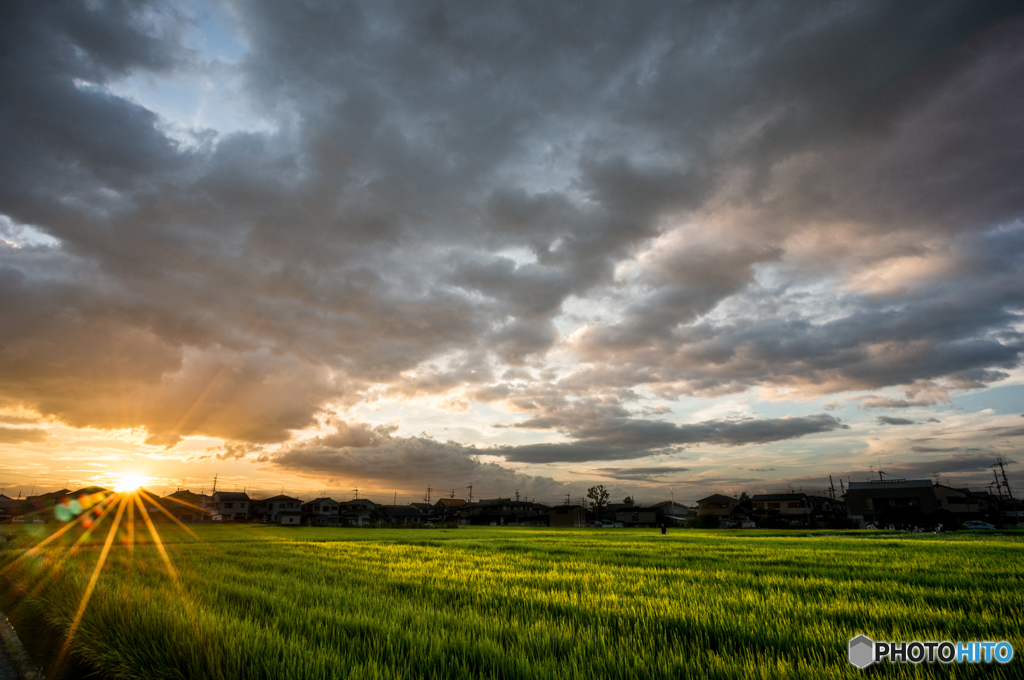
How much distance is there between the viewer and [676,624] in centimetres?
478

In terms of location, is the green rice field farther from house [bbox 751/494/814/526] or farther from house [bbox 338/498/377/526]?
house [bbox 338/498/377/526]

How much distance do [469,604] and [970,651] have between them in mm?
5162

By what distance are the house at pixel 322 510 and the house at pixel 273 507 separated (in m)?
1.89

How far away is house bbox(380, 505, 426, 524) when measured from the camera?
127688mm

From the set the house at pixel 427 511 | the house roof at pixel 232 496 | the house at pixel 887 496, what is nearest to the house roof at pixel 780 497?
the house at pixel 887 496

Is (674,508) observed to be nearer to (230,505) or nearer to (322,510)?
(322,510)

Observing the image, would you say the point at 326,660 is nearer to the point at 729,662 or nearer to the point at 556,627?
the point at 556,627

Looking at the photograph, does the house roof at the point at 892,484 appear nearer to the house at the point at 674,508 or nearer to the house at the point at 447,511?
the house at the point at 674,508

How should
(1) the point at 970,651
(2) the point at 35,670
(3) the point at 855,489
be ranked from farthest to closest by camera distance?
(3) the point at 855,489 → (2) the point at 35,670 → (1) the point at 970,651

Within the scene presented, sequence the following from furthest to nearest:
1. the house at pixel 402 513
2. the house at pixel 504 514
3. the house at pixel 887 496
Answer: the house at pixel 402 513
the house at pixel 504 514
the house at pixel 887 496

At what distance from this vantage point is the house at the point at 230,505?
119062 millimetres

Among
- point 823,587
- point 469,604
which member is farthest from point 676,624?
point 823,587

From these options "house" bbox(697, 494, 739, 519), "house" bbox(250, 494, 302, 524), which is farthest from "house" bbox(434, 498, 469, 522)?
"house" bbox(697, 494, 739, 519)

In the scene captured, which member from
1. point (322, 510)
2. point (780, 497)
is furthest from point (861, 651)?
point (322, 510)
